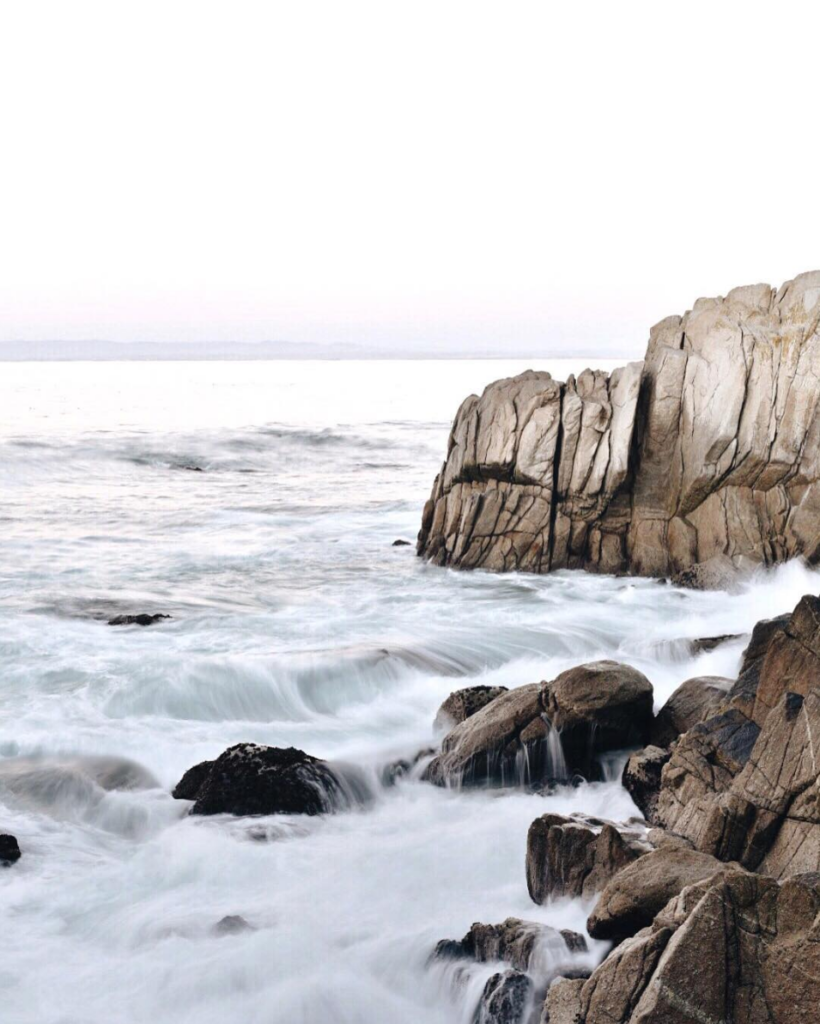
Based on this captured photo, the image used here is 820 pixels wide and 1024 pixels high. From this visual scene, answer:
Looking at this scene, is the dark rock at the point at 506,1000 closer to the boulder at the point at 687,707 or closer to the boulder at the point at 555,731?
the boulder at the point at 555,731

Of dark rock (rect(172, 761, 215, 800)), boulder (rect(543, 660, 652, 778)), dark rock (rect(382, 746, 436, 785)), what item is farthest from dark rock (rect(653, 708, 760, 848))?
dark rock (rect(172, 761, 215, 800))

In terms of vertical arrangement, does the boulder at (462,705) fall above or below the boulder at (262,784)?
above

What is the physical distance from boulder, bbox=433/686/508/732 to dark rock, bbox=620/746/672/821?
238cm

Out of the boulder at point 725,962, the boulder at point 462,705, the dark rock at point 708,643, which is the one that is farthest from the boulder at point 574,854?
the dark rock at point 708,643

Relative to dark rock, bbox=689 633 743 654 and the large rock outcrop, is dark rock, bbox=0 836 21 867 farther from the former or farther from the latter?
the large rock outcrop

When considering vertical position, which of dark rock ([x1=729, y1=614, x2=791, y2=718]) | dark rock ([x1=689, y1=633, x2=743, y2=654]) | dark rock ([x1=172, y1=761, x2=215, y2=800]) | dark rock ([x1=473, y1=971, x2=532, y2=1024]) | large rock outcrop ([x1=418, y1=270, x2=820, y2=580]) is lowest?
dark rock ([x1=172, y1=761, x2=215, y2=800])

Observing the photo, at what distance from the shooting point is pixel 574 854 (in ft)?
24.5

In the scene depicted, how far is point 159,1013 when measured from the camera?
22.8ft

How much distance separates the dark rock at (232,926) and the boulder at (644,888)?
9.47 ft

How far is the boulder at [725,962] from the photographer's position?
4.79 meters

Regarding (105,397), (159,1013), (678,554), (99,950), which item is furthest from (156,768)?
(105,397)

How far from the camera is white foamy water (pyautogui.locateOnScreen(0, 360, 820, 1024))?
7371 mm

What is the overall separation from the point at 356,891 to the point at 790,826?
147 inches

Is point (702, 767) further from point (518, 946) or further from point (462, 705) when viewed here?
point (462, 705)
